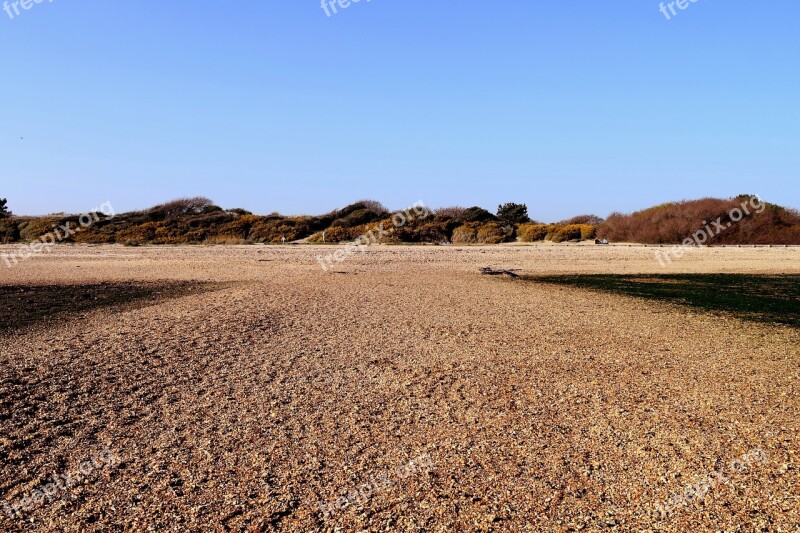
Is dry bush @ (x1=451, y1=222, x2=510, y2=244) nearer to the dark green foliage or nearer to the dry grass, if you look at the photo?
the dark green foliage

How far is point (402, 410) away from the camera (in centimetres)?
502

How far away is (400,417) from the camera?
4840 mm

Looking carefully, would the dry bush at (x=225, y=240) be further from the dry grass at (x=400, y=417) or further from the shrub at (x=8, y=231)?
the dry grass at (x=400, y=417)

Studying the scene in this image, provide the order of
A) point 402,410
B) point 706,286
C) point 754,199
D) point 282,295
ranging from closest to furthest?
point 402,410 → point 282,295 → point 706,286 → point 754,199

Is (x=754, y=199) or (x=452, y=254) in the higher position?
(x=754, y=199)

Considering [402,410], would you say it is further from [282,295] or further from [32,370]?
[282,295]

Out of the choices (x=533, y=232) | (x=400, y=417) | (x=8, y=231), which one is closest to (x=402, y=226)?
(x=533, y=232)

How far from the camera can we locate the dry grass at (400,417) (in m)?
3.37

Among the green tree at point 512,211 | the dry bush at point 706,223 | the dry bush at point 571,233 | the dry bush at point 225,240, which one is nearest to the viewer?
the dry bush at point 706,223

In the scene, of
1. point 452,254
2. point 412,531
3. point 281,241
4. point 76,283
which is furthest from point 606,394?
point 281,241

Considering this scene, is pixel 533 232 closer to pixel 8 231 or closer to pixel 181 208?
pixel 181 208

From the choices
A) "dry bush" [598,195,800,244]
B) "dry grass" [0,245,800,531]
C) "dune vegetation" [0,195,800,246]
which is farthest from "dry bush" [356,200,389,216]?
"dry grass" [0,245,800,531]

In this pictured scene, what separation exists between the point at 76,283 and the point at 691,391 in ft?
46.8

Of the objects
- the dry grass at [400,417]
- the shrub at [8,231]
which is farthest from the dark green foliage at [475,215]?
the dry grass at [400,417]
